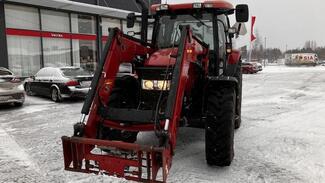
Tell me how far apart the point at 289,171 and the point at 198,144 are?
6.11ft

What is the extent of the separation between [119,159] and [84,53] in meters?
18.6

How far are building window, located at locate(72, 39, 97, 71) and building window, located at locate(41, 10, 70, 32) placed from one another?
1.16 meters

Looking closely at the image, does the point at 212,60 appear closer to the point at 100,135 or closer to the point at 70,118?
the point at 100,135

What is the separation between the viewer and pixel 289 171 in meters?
5.02

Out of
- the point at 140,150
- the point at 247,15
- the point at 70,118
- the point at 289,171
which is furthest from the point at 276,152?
the point at 70,118

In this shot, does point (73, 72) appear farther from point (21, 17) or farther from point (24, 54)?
point (21, 17)

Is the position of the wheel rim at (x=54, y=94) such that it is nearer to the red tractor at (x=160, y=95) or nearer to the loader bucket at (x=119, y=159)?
the red tractor at (x=160, y=95)

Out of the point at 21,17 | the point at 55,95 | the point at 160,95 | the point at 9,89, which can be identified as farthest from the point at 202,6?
the point at 21,17

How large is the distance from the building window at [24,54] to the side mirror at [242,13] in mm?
14786

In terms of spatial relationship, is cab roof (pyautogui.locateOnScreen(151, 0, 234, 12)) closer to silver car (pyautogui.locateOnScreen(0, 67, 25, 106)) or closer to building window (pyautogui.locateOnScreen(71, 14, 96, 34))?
silver car (pyautogui.locateOnScreen(0, 67, 25, 106))

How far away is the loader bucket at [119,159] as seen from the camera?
388 cm

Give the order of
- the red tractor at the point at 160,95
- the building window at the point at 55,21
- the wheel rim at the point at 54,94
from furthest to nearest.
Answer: the building window at the point at 55,21
the wheel rim at the point at 54,94
the red tractor at the point at 160,95

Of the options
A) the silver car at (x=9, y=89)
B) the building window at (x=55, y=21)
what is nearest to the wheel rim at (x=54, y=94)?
the silver car at (x=9, y=89)

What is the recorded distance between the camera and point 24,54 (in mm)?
18469
